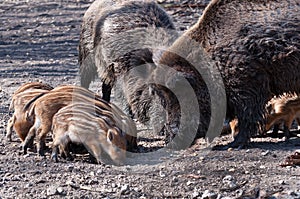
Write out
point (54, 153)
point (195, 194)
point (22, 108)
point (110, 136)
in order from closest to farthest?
1. point (195, 194)
2. point (110, 136)
3. point (54, 153)
4. point (22, 108)

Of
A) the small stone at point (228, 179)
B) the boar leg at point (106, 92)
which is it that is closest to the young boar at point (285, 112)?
the small stone at point (228, 179)

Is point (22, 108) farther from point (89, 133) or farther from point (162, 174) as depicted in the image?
point (162, 174)

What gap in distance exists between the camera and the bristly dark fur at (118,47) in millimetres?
7926

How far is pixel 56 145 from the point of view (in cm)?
662

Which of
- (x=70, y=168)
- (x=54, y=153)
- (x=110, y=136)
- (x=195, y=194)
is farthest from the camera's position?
(x=54, y=153)

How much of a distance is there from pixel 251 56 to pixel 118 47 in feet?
5.62

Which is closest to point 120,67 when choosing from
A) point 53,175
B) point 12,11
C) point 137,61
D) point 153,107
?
point 137,61

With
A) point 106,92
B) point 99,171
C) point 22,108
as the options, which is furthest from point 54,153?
point 106,92

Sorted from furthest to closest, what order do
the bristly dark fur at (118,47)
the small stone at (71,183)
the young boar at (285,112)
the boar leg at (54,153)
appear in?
the bristly dark fur at (118,47)
the young boar at (285,112)
the boar leg at (54,153)
the small stone at (71,183)

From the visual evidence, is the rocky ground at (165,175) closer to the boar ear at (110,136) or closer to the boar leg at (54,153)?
the boar leg at (54,153)

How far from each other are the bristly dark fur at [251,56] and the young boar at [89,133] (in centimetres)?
98

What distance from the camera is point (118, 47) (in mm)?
8250

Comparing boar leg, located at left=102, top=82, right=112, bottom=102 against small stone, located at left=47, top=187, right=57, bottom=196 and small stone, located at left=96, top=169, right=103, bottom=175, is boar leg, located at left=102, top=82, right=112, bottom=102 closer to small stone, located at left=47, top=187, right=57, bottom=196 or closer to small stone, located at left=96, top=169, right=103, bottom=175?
small stone, located at left=96, top=169, right=103, bottom=175

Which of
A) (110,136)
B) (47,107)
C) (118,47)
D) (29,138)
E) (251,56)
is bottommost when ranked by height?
(29,138)
